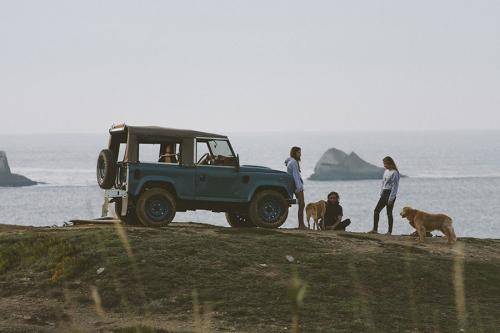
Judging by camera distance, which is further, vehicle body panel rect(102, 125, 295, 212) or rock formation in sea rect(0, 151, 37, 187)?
rock formation in sea rect(0, 151, 37, 187)

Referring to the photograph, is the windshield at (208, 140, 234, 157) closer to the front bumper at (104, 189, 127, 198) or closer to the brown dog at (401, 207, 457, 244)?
the front bumper at (104, 189, 127, 198)

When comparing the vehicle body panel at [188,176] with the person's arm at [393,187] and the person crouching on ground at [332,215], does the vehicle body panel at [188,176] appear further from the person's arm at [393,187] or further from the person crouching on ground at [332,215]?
the person's arm at [393,187]

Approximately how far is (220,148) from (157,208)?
203 centimetres

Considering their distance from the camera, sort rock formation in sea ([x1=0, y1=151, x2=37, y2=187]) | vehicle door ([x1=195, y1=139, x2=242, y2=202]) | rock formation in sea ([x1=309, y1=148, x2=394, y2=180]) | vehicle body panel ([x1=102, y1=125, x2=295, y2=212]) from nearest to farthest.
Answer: vehicle body panel ([x1=102, y1=125, x2=295, y2=212]) < vehicle door ([x1=195, y1=139, x2=242, y2=202]) < rock formation in sea ([x1=0, y1=151, x2=37, y2=187]) < rock formation in sea ([x1=309, y1=148, x2=394, y2=180])

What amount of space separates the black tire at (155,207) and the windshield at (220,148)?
1.46 metres

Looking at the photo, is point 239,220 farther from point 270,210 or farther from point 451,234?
point 451,234

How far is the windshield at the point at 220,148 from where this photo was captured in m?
19.1

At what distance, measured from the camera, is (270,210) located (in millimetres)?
19688

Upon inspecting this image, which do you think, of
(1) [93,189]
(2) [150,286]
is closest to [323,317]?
(2) [150,286]

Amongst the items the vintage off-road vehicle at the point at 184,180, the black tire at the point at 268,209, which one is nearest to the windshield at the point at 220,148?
the vintage off-road vehicle at the point at 184,180

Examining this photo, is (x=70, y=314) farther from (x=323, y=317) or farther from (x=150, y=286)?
(x=323, y=317)

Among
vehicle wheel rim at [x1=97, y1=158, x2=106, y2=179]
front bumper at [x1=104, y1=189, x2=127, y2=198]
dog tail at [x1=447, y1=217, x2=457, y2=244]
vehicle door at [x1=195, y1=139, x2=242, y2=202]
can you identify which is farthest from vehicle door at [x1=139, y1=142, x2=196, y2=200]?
dog tail at [x1=447, y1=217, x2=457, y2=244]

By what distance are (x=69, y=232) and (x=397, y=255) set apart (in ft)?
23.2

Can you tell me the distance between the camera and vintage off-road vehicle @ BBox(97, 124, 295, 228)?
1844 centimetres
